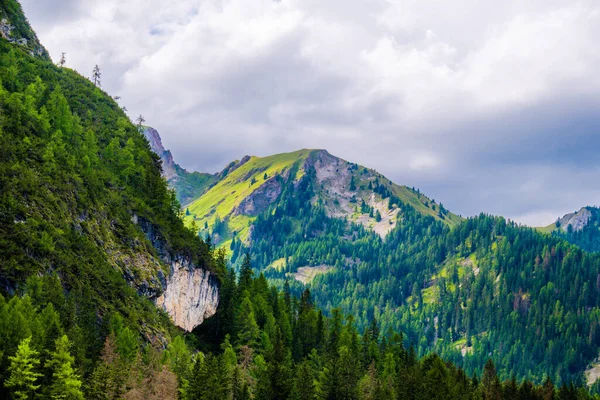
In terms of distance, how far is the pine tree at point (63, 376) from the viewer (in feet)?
236

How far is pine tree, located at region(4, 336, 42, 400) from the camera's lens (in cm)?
7000

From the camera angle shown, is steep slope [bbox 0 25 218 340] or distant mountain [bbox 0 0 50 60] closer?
steep slope [bbox 0 25 218 340]

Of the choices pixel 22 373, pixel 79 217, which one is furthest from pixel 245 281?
pixel 22 373

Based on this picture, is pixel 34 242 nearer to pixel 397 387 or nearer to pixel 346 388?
pixel 346 388

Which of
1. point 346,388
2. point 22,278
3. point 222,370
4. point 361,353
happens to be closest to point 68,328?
point 22,278

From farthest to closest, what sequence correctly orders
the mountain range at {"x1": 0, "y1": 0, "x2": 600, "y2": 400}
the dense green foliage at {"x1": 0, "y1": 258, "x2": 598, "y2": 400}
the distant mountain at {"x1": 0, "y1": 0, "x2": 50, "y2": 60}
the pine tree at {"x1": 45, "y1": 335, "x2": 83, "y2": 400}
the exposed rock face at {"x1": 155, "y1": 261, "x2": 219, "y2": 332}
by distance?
the distant mountain at {"x1": 0, "y1": 0, "x2": 50, "y2": 60} < the exposed rock face at {"x1": 155, "y1": 261, "x2": 219, "y2": 332} < the mountain range at {"x1": 0, "y1": 0, "x2": 600, "y2": 400} < the dense green foliage at {"x1": 0, "y1": 258, "x2": 598, "y2": 400} < the pine tree at {"x1": 45, "y1": 335, "x2": 83, "y2": 400}

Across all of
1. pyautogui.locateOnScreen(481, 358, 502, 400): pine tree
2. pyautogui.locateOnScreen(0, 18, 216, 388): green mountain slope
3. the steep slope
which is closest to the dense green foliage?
pyautogui.locateOnScreen(481, 358, 502, 400): pine tree

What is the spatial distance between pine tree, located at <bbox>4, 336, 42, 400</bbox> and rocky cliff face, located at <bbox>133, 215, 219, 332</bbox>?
48.0 m

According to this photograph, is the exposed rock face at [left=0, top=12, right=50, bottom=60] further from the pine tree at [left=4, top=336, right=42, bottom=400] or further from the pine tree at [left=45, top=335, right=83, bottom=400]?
the pine tree at [left=4, top=336, right=42, bottom=400]

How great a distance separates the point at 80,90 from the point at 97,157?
125 ft

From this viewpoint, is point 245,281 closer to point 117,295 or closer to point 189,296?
point 189,296

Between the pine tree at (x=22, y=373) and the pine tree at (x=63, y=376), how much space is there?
196 cm

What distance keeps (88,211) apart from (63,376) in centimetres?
4493

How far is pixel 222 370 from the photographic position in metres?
96.8
